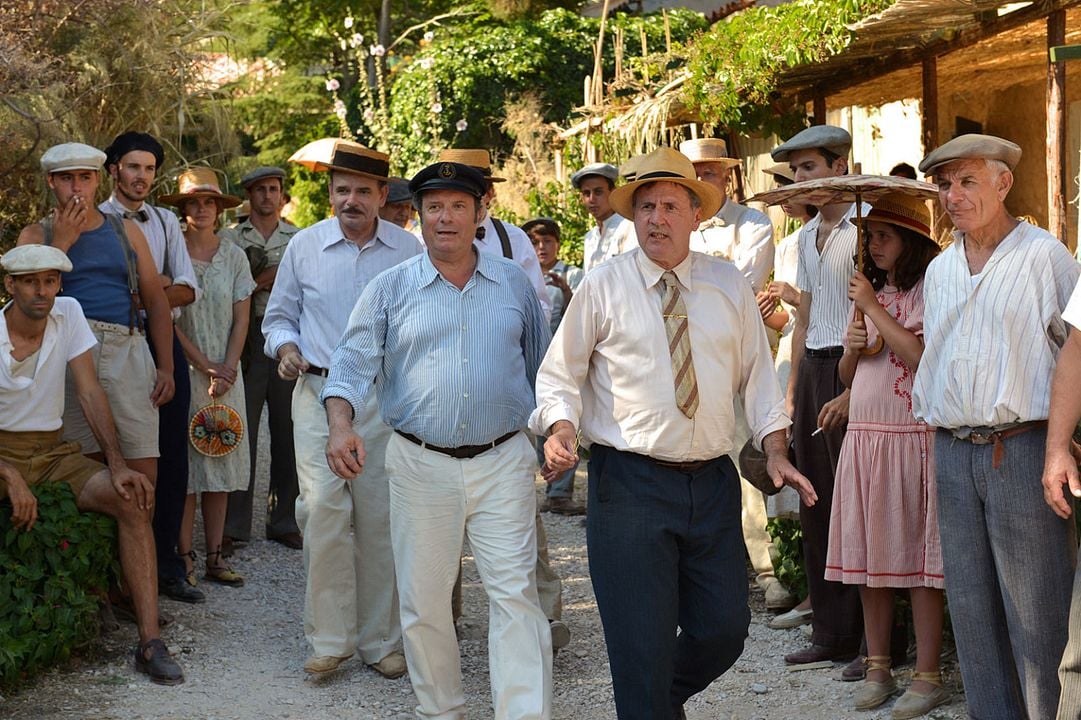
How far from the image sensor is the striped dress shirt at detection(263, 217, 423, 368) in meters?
6.21

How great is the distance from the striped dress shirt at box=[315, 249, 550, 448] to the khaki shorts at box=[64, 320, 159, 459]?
78.3 inches

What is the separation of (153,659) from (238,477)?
2032 mm

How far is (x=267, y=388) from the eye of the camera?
340 inches

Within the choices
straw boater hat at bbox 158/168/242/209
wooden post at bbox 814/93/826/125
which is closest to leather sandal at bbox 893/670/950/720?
straw boater hat at bbox 158/168/242/209

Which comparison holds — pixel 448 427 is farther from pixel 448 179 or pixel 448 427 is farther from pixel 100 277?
pixel 100 277

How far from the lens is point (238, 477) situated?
25.9 feet

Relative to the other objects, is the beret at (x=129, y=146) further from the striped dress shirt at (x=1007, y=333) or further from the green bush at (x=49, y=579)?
the striped dress shirt at (x=1007, y=333)

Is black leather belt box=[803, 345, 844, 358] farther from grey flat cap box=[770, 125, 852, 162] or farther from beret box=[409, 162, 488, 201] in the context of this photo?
beret box=[409, 162, 488, 201]

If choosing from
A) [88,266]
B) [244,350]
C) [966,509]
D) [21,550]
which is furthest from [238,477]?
[966,509]

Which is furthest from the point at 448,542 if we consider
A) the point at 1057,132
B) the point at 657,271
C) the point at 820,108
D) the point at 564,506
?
the point at 820,108

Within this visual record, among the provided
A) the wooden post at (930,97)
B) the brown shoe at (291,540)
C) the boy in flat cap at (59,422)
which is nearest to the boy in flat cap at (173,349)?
the boy in flat cap at (59,422)

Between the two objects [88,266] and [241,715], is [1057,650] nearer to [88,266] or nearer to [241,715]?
[241,715]

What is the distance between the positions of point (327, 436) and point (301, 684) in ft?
3.68

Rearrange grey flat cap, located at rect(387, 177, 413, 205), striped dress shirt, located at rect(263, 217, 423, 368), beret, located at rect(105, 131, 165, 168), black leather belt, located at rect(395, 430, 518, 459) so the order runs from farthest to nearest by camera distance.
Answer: grey flat cap, located at rect(387, 177, 413, 205)
beret, located at rect(105, 131, 165, 168)
striped dress shirt, located at rect(263, 217, 423, 368)
black leather belt, located at rect(395, 430, 518, 459)
